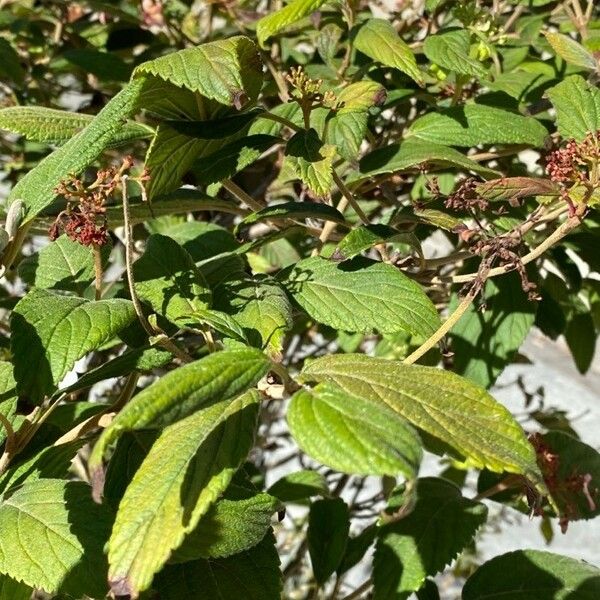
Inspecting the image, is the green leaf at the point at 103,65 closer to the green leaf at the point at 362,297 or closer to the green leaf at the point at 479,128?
the green leaf at the point at 479,128

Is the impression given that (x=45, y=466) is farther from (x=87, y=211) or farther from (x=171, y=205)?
(x=171, y=205)

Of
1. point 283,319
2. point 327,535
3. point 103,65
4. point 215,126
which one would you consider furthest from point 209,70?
point 103,65

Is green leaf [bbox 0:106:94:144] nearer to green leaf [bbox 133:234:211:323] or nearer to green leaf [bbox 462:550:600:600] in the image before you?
green leaf [bbox 133:234:211:323]

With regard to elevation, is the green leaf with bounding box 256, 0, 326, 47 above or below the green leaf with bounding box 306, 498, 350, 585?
above

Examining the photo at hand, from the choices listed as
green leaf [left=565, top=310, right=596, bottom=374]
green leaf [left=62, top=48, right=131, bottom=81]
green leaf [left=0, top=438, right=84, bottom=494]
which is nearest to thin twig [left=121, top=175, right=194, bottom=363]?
green leaf [left=0, top=438, right=84, bottom=494]

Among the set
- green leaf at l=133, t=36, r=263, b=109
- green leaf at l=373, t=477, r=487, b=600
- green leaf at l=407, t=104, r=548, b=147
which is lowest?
green leaf at l=373, t=477, r=487, b=600

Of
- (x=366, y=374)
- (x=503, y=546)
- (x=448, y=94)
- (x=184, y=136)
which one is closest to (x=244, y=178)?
(x=448, y=94)

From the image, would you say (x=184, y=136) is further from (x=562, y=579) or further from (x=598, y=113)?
(x=562, y=579)
